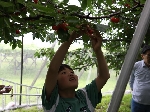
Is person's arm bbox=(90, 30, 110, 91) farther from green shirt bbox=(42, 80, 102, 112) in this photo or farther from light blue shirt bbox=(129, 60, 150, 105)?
light blue shirt bbox=(129, 60, 150, 105)

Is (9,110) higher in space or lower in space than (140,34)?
lower

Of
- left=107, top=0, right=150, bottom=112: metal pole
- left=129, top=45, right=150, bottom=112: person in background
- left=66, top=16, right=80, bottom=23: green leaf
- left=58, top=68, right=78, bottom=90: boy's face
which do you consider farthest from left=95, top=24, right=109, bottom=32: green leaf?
left=129, top=45, right=150, bottom=112: person in background

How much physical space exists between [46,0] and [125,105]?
378 centimetres

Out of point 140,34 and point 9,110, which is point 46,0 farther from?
point 9,110

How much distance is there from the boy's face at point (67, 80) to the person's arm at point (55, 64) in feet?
0.20

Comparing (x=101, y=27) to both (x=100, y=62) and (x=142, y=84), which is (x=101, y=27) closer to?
(x=100, y=62)

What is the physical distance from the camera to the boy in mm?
802

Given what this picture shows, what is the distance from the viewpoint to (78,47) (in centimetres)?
310

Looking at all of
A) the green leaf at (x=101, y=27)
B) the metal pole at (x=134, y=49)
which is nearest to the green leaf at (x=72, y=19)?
the green leaf at (x=101, y=27)

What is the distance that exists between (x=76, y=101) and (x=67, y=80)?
0.09 meters

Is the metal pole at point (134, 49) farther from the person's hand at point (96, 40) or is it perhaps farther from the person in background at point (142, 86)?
the person in background at point (142, 86)

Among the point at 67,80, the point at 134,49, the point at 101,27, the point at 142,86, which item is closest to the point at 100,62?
the point at 67,80

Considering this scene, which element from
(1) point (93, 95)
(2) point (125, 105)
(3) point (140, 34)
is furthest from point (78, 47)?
(3) point (140, 34)

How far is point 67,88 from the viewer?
2.96 ft
